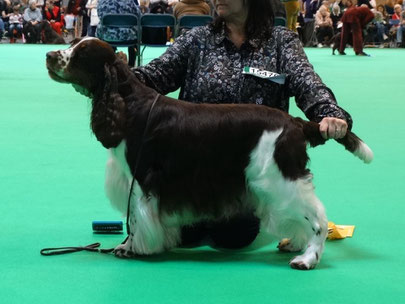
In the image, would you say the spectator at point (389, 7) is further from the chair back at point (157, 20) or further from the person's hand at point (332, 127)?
the person's hand at point (332, 127)

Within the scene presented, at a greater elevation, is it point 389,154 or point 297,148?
point 297,148

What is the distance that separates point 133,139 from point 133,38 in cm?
857

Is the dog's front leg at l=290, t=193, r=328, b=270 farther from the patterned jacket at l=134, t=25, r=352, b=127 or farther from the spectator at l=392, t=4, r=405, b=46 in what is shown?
the spectator at l=392, t=4, r=405, b=46

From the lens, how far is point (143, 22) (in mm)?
12164

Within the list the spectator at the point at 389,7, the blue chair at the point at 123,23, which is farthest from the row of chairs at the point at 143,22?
the spectator at the point at 389,7

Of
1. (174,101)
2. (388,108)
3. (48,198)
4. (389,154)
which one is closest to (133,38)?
(388,108)

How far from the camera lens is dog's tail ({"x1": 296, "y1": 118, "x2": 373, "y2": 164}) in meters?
2.97

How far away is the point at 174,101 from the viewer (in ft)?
9.91

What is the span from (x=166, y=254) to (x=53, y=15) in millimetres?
24418

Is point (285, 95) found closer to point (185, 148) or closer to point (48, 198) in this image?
point (185, 148)

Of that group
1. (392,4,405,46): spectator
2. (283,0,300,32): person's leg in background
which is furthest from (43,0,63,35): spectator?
(283,0,300,32): person's leg in background

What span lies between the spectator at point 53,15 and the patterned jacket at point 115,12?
14.8m

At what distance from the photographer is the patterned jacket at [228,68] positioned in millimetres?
3357

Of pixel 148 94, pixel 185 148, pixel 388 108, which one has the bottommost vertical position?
pixel 388 108
